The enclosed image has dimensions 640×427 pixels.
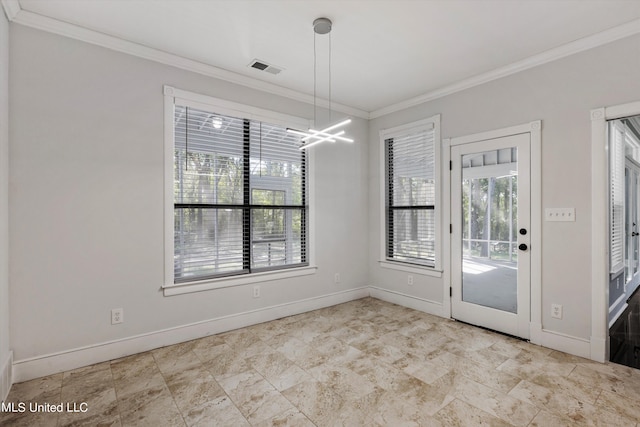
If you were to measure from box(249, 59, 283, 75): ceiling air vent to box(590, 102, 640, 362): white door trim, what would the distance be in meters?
3.05

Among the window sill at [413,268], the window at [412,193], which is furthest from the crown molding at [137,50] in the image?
the window sill at [413,268]

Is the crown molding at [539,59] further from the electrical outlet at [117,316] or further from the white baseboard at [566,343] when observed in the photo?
the electrical outlet at [117,316]

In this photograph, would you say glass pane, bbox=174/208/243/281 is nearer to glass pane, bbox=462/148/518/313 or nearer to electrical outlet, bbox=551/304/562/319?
glass pane, bbox=462/148/518/313

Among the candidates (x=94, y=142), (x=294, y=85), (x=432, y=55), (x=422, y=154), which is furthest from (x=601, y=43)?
(x=94, y=142)

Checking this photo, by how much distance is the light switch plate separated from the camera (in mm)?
2930

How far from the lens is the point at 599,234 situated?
2.77 metres

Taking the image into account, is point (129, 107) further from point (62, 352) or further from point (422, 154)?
point (422, 154)

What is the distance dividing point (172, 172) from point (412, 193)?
3.04 meters

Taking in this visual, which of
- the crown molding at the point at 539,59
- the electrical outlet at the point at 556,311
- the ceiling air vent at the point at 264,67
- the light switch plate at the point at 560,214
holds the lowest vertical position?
the electrical outlet at the point at 556,311

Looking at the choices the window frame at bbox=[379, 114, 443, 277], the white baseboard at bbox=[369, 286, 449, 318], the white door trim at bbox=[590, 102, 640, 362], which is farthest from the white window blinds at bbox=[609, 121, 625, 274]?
the white baseboard at bbox=[369, 286, 449, 318]

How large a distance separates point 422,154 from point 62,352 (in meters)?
4.34

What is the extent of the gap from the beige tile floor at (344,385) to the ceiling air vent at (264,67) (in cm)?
287

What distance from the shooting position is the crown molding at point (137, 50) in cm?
250

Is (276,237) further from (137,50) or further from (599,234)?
(599,234)
